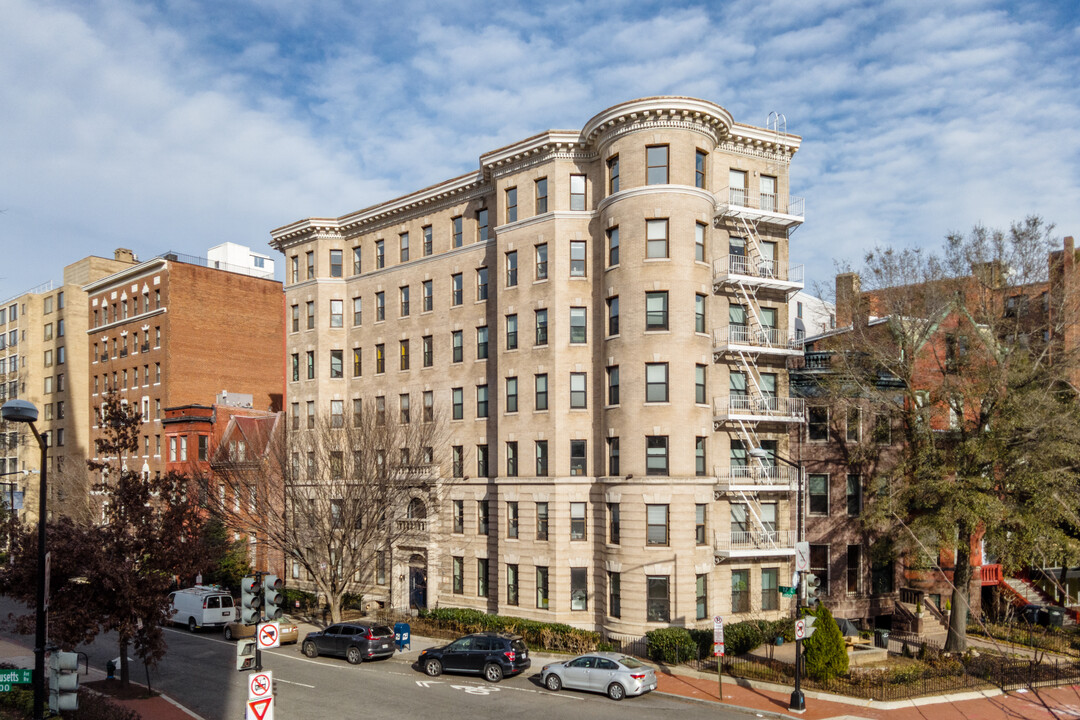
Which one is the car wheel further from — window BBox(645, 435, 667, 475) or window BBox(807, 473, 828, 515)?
window BBox(807, 473, 828, 515)

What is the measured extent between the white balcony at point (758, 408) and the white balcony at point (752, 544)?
5121 millimetres

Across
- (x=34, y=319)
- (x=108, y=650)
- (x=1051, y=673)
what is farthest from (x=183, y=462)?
(x=1051, y=673)

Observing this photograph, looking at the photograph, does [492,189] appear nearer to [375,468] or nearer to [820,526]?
[375,468]

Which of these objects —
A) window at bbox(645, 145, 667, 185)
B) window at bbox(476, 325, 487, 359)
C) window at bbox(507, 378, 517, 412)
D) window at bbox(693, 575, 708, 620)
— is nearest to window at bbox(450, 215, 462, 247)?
window at bbox(476, 325, 487, 359)

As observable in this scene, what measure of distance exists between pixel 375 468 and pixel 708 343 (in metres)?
17.3

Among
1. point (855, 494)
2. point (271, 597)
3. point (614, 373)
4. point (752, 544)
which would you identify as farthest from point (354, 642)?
point (855, 494)

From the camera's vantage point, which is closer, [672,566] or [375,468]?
[672,566]

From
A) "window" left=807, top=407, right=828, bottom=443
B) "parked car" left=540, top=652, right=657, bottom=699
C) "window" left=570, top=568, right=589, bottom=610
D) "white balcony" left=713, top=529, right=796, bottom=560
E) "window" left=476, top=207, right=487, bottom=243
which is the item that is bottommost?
"parked car" left=540, top=652, right=657, bottom=699

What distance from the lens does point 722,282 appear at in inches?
1458

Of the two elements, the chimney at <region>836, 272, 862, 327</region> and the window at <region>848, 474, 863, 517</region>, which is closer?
the chimney at <region>836, 272, 862, 327</region>

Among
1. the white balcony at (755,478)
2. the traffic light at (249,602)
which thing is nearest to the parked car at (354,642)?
the white balcony at (755,478)

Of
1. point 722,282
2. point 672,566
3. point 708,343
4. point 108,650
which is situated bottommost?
point 108,650

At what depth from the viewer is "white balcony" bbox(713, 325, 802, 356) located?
36.5 metres

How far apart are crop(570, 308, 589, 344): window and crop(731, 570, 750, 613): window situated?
42.2 ft
